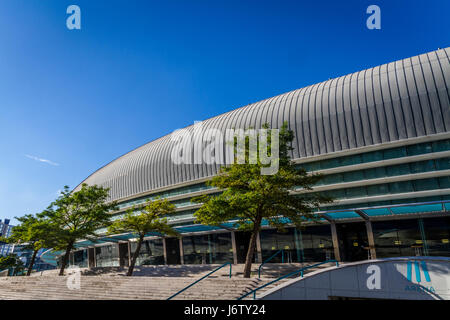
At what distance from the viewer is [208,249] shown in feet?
114

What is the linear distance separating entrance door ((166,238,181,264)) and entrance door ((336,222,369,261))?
1954 centimetres

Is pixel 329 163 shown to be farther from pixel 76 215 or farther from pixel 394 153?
pixel 76 215

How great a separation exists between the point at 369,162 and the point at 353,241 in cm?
724

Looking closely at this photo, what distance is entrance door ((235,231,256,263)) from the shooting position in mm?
32719

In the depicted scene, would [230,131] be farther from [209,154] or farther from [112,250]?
[112,250]

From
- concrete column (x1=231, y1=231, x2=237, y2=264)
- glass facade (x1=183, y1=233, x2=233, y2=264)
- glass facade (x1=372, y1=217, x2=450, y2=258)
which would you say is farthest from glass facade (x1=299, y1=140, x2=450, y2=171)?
glass facade (x1=183, y1=233, x2=233, y2=264)

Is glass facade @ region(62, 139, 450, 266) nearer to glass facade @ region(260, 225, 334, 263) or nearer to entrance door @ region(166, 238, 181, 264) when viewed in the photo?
glass facade @ region(260, 225, 334, 263)

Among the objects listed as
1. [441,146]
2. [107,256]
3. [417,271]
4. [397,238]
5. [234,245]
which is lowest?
[107,256]

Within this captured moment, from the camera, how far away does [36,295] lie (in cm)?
2220

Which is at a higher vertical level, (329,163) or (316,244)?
(329,163)

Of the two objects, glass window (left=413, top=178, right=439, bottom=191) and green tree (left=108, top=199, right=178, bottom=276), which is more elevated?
glass window (left=413, top=178, right=439, bottom=191)

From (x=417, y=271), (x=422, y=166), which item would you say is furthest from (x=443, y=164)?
(x=417, y=271)

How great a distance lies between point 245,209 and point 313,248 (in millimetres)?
12597

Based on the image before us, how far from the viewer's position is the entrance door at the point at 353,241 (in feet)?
88.1
